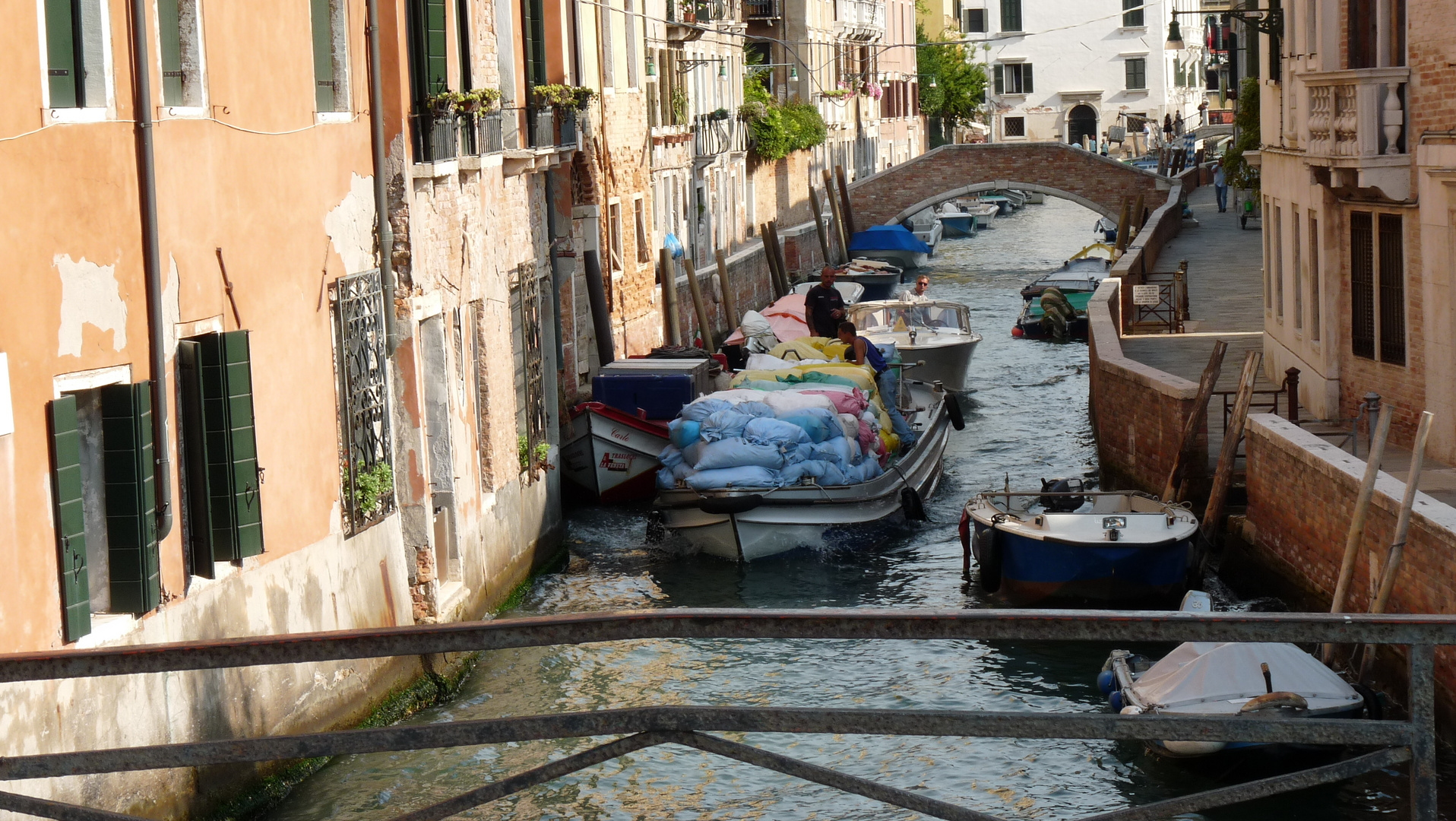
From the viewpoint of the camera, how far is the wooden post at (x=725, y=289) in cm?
2784

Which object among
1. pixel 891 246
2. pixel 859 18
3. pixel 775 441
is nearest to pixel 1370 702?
pixel 775 441

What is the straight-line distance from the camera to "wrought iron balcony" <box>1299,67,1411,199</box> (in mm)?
12461

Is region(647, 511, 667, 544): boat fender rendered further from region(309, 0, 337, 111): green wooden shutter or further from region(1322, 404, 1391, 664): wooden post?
region(1322, 404, 1391, 664): wooden post

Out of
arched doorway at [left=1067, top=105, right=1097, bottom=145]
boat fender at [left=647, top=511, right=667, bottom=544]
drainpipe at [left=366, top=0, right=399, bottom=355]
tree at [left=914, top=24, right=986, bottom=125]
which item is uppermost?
tree at [left=914, top=24, right=986, bottom=125]

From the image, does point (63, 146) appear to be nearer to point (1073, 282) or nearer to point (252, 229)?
point (252, 229)

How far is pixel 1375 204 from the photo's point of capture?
1328 cm

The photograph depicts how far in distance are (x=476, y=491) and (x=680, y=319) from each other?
1451cm

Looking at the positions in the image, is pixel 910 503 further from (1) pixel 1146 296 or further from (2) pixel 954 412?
(1) pixel 1146 296

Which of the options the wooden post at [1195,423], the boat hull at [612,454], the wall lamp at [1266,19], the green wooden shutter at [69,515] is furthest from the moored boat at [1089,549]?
the green wooden shutter at [69,515]

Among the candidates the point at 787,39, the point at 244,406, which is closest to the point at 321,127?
the point at 244,406

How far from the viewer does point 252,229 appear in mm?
8117

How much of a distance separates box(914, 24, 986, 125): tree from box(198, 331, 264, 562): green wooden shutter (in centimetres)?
5707

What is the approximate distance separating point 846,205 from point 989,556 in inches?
1247

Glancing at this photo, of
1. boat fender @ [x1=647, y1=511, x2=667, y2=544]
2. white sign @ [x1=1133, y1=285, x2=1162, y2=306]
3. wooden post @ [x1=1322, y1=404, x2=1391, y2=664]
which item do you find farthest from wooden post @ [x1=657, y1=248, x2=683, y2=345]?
wooden post @ [x1=1322, y1=404, x2=1391, y2=664]
